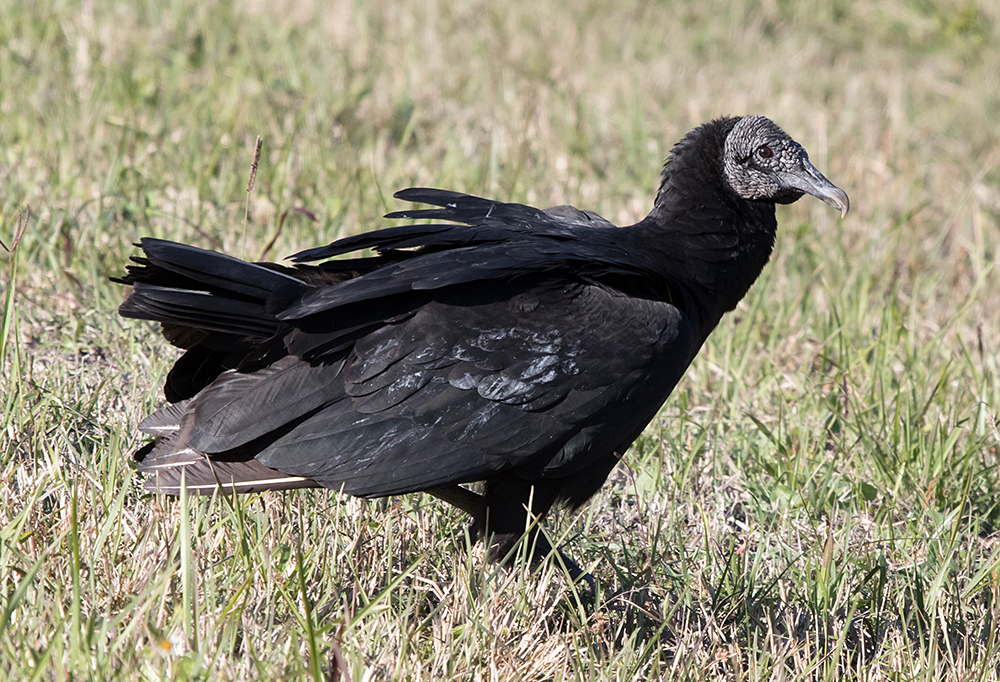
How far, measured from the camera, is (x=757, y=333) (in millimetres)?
4426

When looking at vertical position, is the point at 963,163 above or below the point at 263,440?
above

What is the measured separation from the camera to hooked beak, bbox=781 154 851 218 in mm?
3217

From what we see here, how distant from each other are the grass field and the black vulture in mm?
202

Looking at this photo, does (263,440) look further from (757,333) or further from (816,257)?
(816,257)

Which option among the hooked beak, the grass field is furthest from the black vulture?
the hooked beak

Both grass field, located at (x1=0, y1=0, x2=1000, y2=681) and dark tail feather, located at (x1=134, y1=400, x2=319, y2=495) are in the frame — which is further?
dark tail feather, located at (x1=134, y1=400, x2=319, y2=495)

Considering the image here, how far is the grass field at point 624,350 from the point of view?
8.51 ft

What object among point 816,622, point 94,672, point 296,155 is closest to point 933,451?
point 816,622

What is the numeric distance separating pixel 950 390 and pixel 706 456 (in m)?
1.18

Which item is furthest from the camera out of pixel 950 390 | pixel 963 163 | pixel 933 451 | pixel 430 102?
pixel 963 163

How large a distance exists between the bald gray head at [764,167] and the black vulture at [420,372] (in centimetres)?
54

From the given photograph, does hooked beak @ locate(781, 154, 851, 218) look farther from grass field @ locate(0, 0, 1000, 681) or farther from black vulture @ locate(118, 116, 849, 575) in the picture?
grass field @ locate(0, 0, 1000, 681)

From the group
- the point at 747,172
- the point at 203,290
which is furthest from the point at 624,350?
the point at 203,290

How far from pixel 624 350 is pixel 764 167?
2.86 feet
